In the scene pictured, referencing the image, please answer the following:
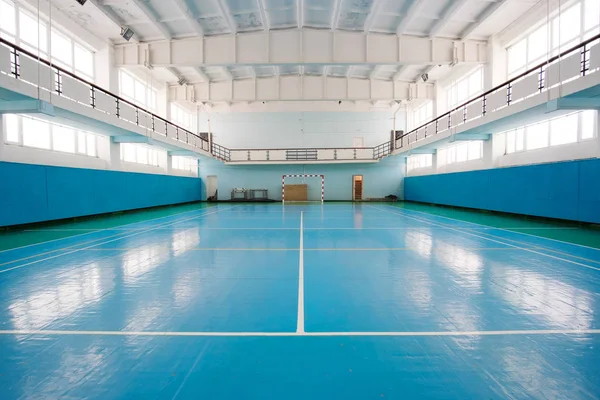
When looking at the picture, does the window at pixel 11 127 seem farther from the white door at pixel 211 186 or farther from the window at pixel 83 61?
the white door at pixel 211 186

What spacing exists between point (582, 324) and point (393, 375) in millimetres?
2690

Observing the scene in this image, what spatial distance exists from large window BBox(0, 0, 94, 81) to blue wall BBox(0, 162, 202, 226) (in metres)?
4.94

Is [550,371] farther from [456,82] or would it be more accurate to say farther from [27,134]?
[456,82]

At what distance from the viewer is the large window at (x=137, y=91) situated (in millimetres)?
20469

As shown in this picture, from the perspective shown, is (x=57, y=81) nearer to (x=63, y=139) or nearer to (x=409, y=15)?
(x=63, y=139)

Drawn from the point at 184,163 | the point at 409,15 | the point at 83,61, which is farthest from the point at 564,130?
the point at 184,163

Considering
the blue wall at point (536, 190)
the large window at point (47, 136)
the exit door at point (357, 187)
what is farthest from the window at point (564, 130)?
the large window at point (47, 136)

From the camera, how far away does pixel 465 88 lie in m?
22.2

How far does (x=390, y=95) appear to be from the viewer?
26.6 m

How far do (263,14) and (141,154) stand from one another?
13.4m

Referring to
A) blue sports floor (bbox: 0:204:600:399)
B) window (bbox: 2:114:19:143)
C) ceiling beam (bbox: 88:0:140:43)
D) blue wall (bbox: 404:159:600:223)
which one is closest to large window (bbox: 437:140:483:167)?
blue wall (bbox: 404:159:600:223)

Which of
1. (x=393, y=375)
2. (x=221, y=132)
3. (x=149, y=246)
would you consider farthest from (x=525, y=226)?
(x=221, y=132)

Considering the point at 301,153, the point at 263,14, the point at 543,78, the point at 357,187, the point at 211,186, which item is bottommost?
the point at 357,187

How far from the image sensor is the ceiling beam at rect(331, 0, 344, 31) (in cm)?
1631
